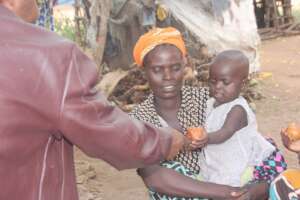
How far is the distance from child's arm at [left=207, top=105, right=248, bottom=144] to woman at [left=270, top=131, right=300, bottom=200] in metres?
0.20

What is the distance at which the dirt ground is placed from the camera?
4832 mm

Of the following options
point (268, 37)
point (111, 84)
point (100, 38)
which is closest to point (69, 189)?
point (100, 38)

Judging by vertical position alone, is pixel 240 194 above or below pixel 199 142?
below

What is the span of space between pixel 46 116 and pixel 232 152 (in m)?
1.22

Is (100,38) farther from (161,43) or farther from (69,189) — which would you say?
(69,189)

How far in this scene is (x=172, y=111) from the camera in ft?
8.86

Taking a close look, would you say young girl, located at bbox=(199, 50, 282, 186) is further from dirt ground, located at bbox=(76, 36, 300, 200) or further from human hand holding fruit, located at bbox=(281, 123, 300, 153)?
dirt ground, located at bbox=(76, 36, 300, 200)

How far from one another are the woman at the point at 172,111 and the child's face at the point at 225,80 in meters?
0.14

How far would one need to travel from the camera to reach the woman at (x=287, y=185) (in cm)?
242

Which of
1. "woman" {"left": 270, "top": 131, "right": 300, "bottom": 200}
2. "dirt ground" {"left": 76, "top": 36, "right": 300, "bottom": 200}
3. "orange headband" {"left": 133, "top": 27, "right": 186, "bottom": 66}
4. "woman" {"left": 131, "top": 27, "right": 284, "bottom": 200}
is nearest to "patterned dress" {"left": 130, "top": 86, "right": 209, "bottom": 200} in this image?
"woman" {"left": 131, "top": 27, "right": 284, "bottom": 200}

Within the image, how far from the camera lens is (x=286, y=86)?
8.01 metres

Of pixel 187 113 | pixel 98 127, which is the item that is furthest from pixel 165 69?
pixel 98 127

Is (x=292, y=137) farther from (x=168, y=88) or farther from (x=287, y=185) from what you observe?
(x=168, y=88)

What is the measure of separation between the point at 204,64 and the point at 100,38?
162 centimetres
